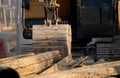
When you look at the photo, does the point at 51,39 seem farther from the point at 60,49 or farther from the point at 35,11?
the point at 35,11

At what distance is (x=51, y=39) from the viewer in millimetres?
10281

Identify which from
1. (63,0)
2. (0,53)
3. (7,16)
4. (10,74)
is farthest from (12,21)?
(10,74)

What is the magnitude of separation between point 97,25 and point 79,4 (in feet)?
3.32

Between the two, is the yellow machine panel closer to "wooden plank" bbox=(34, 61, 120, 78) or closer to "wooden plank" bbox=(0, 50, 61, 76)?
"wooden plank" bbox=(0, 50, 61, 76)

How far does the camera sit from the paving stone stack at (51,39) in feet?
33.6

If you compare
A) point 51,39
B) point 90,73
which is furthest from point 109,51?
point 90,73

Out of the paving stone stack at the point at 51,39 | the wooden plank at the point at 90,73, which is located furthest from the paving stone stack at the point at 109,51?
the wooden plank at the point at 90,73

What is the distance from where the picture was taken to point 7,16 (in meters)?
43.3

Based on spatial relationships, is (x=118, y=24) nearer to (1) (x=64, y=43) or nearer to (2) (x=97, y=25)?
(2) (x=97, y=25)

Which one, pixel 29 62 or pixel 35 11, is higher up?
pixel 35 11

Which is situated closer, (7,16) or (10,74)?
(10,74)

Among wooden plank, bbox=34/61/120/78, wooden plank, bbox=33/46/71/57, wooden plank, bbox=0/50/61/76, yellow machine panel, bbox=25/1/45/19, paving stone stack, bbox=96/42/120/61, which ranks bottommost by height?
paving stone stack, bbox=96/42/120/61

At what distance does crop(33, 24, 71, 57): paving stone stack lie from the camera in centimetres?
1023

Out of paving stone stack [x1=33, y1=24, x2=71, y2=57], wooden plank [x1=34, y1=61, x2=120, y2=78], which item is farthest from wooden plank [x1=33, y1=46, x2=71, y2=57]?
wooden plank [x1=34, y1=61, x2=120, y2=78]
